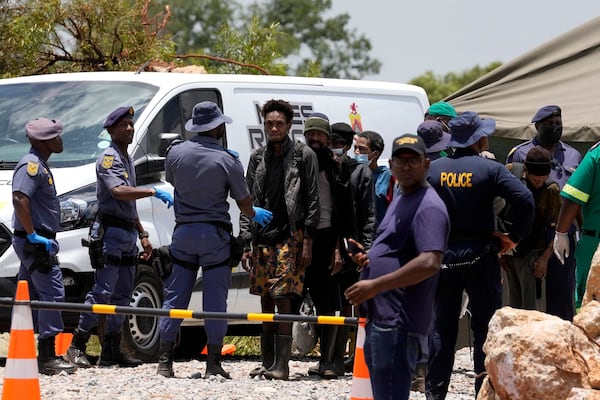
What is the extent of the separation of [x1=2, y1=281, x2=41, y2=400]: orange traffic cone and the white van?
2.52 m

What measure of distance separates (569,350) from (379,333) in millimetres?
1128

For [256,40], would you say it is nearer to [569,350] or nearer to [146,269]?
[146,269]

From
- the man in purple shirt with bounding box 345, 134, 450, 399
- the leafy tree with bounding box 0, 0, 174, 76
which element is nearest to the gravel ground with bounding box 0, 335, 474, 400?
the man in purple shirt with bounding box 345, 134, 450, 399

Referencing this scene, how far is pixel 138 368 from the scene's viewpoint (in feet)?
33.7

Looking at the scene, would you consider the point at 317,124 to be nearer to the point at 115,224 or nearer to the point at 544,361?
the point at 115,224

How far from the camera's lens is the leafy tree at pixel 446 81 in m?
57.0

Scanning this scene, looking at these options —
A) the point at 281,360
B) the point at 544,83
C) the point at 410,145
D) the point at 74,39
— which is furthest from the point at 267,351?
the point at 74,39

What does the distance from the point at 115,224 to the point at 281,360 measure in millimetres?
1571

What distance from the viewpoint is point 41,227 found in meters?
9.72

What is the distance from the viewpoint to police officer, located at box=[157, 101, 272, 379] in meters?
9.59

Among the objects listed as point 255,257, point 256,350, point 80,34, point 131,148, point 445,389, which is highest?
point 80,34

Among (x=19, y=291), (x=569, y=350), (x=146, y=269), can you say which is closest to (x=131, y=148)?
(x=146, y=269)

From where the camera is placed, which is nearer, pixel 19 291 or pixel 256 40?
pixel 19 291

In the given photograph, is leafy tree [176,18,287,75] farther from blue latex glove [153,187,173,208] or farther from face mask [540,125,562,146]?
blue latex glove [153,187,173,208]
